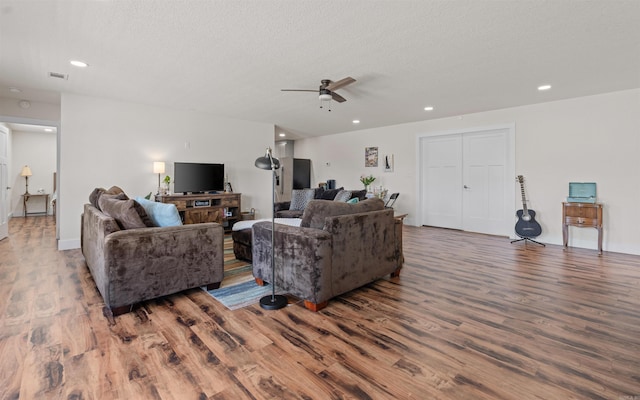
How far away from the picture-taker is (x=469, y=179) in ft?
20.4

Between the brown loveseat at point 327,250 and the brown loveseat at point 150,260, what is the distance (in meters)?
0.45

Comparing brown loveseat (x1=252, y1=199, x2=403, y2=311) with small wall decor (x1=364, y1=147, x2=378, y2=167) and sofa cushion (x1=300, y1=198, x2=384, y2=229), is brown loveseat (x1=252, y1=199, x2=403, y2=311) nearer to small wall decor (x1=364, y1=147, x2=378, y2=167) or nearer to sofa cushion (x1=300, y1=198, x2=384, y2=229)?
sofa cushion (x1=300, y1=198, x2=384, y2=229)

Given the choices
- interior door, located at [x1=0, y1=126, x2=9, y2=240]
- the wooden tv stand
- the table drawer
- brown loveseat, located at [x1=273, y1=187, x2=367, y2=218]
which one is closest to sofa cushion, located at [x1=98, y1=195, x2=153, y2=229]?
the wooden tv stand

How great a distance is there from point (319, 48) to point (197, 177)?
12.5 feet

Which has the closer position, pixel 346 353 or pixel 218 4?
pixel 346 353

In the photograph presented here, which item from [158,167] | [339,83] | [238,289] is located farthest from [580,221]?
[158,167]

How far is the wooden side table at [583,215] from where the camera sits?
4449 mm

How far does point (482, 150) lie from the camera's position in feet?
19.6

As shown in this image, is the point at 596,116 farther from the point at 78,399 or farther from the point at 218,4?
the point at 78,399

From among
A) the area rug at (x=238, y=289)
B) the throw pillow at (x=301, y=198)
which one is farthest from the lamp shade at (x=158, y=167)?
the area rug at (x=238, y=289)

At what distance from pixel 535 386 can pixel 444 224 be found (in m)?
5.39

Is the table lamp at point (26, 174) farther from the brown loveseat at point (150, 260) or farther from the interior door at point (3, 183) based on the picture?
the brown loveseat at point (150, 260)

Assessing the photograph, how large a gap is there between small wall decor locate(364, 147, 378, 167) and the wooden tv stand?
3.42 meters

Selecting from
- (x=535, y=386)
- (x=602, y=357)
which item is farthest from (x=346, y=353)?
(x=602, y=357)
